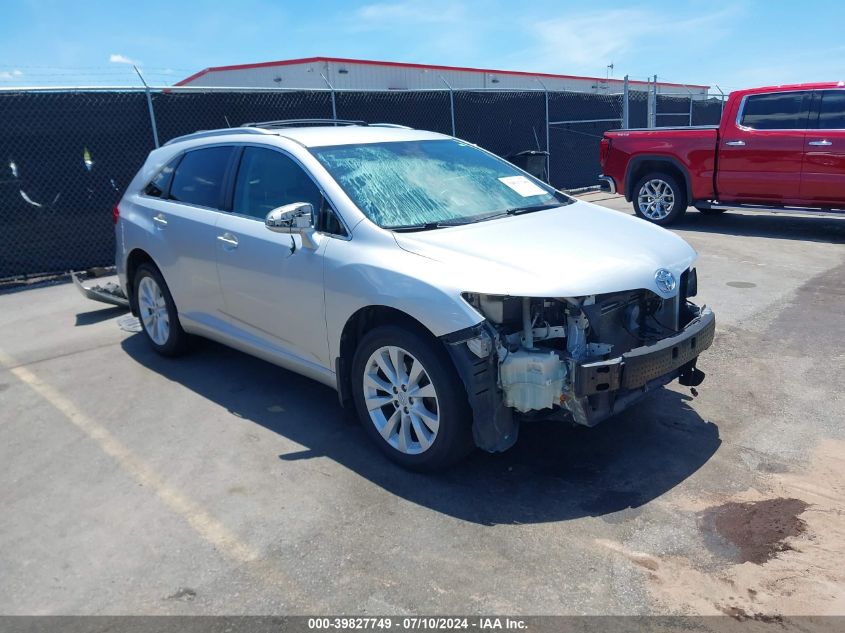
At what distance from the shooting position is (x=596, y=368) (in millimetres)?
3324

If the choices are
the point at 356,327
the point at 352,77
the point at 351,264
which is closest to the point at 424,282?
the point at 351,264

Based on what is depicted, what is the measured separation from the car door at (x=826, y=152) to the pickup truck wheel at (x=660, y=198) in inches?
73.6

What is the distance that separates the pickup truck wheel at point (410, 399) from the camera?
3.49 meters

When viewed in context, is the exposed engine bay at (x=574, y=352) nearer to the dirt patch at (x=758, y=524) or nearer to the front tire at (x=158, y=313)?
the dirt patch at (x=758, y=524)

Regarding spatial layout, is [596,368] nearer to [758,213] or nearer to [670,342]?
[670,342]

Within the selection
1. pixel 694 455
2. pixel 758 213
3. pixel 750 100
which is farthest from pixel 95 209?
pixel 758 213

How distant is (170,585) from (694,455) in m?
2.77

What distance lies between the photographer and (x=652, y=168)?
1117cm

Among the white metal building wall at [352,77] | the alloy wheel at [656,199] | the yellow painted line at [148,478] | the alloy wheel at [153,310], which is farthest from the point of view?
the white metal building wall at [352,77]

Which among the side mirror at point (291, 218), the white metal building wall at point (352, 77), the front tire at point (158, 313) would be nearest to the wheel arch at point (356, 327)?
the side mirror at point (291, 218)

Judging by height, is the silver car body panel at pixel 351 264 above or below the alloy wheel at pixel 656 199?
above

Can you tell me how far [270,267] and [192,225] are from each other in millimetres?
1055

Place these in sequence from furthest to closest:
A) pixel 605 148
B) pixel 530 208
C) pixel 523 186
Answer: pixel 605 148 < pixel 523 186 < pixel 530 208

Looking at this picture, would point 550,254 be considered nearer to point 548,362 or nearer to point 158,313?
point 548,362
